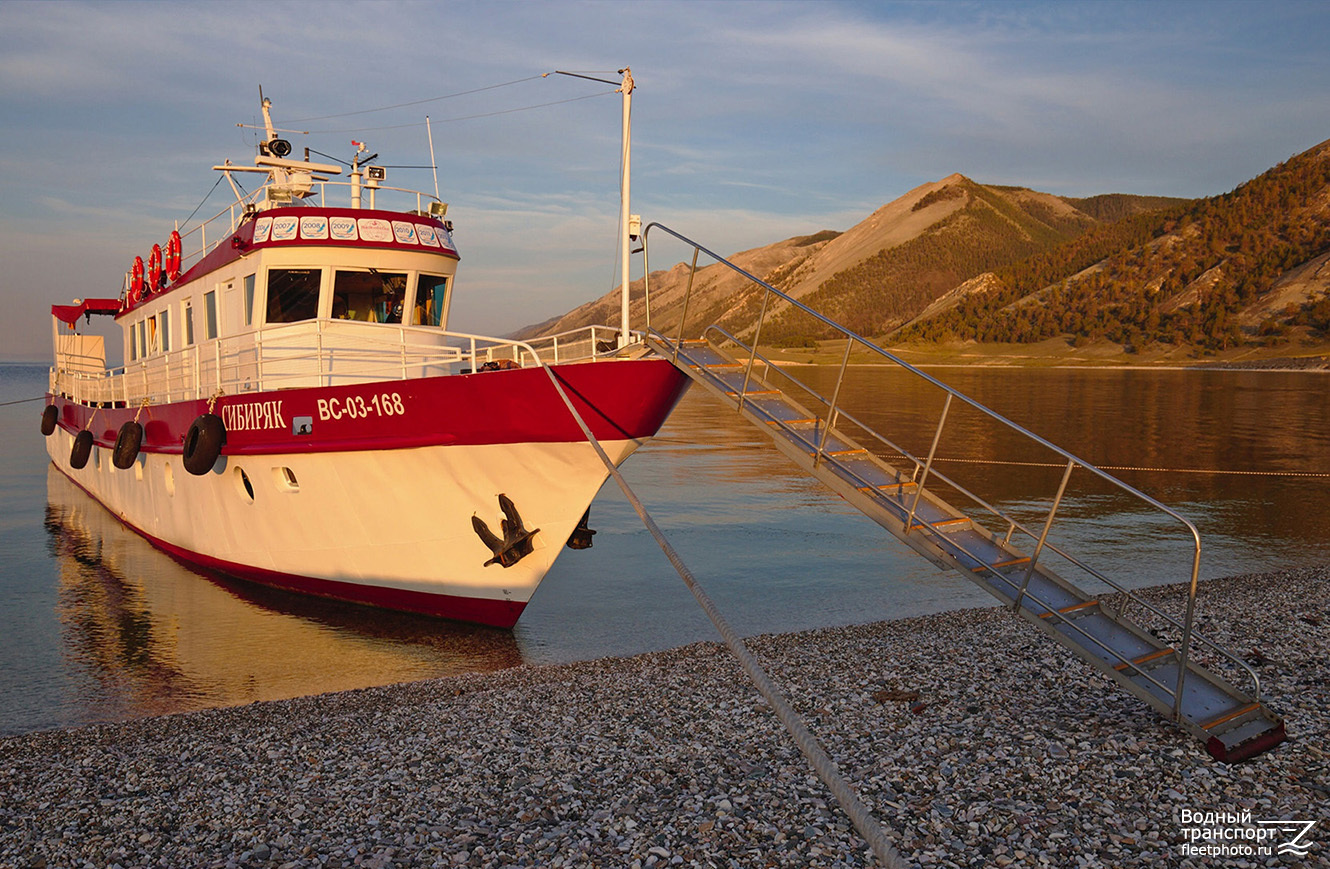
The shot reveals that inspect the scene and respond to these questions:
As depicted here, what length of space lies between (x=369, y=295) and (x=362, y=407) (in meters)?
2.88

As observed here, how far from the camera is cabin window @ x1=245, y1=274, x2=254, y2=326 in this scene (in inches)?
505

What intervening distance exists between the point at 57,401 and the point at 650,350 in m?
23.0

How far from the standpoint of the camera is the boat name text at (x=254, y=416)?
11578 mm

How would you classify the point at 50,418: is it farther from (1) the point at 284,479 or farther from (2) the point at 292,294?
(1) the point at 284,479

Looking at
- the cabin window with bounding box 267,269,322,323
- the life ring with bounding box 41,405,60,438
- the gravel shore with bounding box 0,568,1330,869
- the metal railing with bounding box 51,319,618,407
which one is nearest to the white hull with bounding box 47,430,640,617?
the metal railing with bounding box 51,319,618,407

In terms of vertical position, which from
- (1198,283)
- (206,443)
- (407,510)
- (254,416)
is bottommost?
(407,510)

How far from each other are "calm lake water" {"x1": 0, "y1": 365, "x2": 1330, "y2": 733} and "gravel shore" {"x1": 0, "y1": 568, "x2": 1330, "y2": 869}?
1967 mm

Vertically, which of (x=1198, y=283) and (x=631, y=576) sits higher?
(x=1198, y=283)

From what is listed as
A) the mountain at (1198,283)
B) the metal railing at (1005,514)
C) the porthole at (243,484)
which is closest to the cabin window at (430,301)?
the porthole at (243,484)

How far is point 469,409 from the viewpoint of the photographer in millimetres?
10086

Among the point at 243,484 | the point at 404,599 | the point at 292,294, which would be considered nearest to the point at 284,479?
the point at 243,484

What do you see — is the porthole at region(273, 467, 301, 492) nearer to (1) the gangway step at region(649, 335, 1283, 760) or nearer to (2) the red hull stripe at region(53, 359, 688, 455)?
(2) the red hull stripe at region(53, 359, 688, 455)

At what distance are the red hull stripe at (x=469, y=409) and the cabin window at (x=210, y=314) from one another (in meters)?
2.99

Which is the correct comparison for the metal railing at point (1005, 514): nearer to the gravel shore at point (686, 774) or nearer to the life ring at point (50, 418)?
the gravel shore at point (686, 774)
